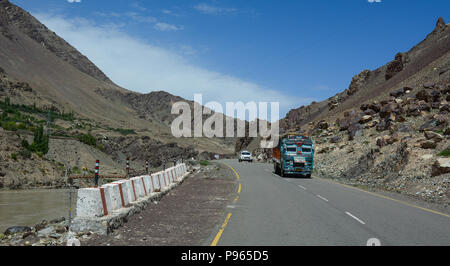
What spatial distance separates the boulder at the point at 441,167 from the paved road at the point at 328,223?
6.12 m

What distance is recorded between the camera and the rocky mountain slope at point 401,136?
2312cm

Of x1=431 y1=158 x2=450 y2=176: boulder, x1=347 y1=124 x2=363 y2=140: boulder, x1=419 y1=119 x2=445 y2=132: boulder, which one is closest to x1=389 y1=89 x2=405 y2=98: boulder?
x1=347 y1=124 x2=363 y2=140: boulder

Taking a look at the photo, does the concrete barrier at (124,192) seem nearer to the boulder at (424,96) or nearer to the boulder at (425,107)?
the boulder at (425,107)

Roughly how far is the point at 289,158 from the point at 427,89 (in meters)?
23.2

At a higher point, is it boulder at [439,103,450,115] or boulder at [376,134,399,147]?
boulder at [439,103,450,115]

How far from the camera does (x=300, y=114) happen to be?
4119 inches

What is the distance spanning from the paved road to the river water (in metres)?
18.7

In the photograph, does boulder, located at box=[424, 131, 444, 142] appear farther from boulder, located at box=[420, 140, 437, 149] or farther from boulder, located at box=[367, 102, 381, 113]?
boulder, located at box=[367, 102, 381, 113]

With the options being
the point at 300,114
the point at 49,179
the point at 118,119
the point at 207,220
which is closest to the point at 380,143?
the point at 207,220

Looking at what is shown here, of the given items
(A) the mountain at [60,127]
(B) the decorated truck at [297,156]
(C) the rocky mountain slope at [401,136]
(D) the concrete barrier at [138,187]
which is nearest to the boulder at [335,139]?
(C) the rocky mountain slope at [401,136]

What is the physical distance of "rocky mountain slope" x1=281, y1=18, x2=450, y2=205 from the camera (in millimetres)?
23125

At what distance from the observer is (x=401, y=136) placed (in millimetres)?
32938

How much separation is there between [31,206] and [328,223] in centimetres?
3584

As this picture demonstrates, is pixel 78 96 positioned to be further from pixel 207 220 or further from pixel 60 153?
pixel 207 220
